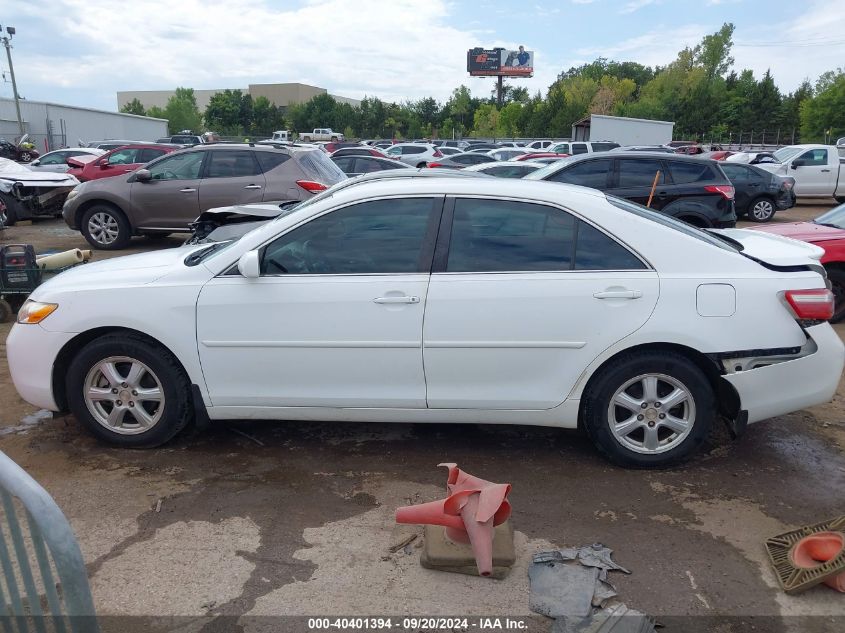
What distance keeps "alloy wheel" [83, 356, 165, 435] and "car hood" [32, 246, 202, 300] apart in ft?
1.56

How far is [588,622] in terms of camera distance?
283cm

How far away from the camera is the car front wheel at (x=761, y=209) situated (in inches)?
656

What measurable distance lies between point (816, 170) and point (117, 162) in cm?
1875

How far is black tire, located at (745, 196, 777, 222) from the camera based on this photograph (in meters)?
16.7

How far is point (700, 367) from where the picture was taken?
3.96 meters

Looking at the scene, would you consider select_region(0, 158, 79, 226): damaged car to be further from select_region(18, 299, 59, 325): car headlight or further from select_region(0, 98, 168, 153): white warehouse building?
select_region(0, 98, 168, 153): white warehouse building

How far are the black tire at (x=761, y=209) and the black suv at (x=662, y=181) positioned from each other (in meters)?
7.01

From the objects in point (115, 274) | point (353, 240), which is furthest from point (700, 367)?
point (115, 274)

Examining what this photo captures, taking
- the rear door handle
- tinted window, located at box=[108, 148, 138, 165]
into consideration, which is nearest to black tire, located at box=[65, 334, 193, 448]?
the rear door handle

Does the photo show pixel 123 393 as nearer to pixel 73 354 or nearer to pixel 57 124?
pixel 73 354

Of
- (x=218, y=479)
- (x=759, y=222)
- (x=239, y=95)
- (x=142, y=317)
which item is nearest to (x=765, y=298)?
(x=218, y=479)

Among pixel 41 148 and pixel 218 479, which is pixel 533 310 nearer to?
pixel 218 479

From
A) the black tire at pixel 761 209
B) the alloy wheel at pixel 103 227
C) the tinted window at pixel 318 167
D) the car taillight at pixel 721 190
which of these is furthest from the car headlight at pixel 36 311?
the black tire at pixel 761 209

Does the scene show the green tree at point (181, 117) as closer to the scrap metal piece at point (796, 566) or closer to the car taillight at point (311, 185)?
the car taillight at point (311, 185)
